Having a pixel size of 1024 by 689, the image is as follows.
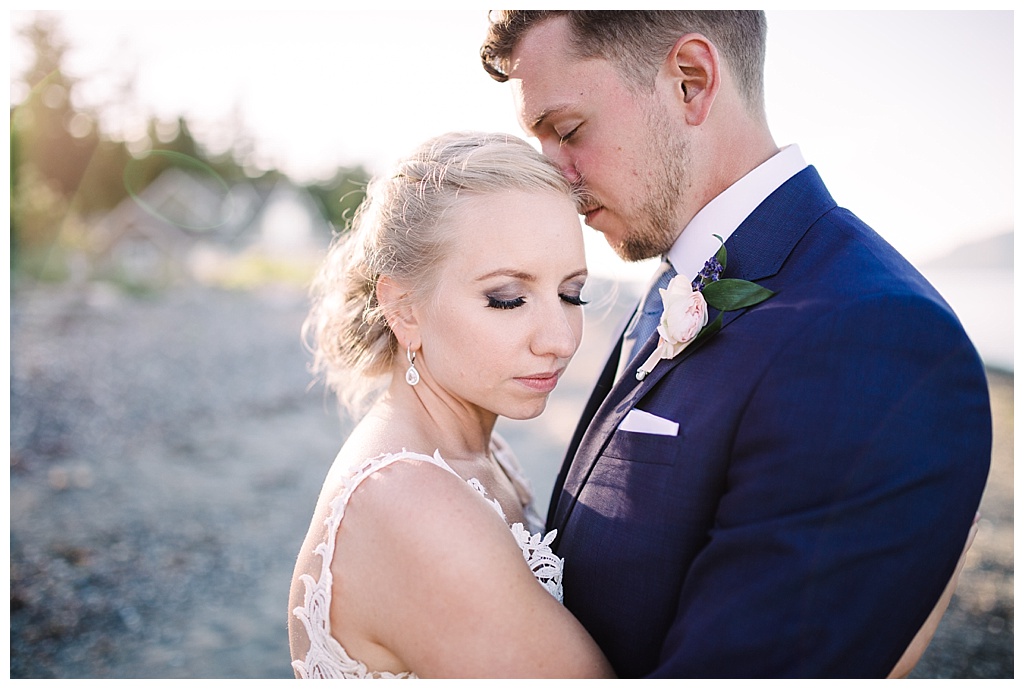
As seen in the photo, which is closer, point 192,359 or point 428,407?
point 428,407

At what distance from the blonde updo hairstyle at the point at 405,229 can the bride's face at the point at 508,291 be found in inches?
2.0

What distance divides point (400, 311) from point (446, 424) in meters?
0.41

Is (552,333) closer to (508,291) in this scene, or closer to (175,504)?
(508,291)

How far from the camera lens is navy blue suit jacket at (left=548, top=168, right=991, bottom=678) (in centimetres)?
163

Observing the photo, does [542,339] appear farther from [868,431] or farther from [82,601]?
[82,601]

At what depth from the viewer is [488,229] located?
2287mm

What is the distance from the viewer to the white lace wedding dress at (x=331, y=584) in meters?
2.01

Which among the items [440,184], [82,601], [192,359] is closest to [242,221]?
[192,359]

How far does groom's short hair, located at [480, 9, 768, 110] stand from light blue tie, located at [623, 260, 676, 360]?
64 cm

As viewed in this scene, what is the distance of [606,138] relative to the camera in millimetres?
2570

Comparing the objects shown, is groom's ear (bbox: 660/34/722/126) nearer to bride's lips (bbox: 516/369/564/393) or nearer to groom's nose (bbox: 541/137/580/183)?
groom's nose (bbox: 541/137/580/183)

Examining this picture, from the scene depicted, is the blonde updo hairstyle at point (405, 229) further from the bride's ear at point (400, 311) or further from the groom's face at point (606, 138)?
the groom's face at point (606, 138)

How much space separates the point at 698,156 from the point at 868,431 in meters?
1.21

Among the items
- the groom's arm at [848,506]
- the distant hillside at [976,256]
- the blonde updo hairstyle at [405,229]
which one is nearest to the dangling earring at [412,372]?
the blonde updo hairstyle at [405,229]
